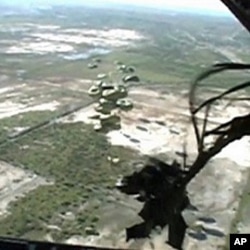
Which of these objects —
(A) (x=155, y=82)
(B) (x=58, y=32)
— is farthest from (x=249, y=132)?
(B) (x=58, y=32)

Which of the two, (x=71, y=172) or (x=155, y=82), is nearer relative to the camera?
(x=71, y=172)

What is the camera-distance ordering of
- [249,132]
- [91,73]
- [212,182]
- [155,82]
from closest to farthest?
1. [249,132]
2. [212,182]
3. [155,82]
4. [91,73]

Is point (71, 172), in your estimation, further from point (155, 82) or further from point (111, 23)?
point (111, 23)

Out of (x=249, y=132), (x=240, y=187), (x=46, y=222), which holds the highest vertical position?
(x=249, y=132)

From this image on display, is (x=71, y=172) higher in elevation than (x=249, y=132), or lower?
lower

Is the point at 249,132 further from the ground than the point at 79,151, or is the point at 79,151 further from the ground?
the point at 249,132

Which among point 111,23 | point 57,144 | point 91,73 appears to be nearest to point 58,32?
point 111,23

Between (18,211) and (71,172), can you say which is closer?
(18,211)

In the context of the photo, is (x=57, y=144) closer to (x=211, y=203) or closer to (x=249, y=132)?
(x=211, y=203)

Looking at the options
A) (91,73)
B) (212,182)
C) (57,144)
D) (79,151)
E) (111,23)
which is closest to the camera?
(212,182)
